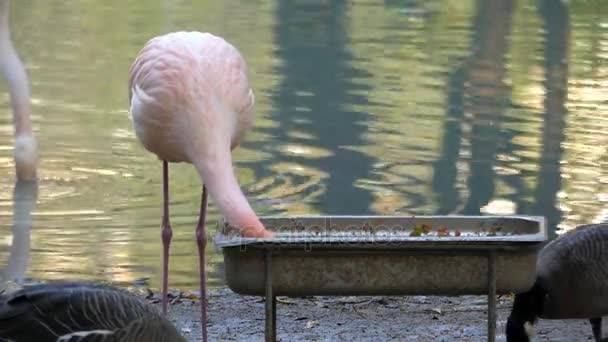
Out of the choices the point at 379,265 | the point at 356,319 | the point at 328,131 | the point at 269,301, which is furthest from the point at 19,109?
the point at 379,265

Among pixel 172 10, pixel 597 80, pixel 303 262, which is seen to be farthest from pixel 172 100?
pixel 172 10

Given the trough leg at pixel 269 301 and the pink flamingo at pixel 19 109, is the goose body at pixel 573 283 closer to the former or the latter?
the trough leg at pixel 269 301

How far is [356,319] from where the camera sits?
6.82 metres

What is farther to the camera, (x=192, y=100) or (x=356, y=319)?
(x=356, y=319)

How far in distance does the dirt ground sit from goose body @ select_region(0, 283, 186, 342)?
5.31 feet

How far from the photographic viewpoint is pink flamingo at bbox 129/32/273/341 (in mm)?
5672

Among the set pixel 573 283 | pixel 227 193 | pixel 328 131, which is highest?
pixel 227 193

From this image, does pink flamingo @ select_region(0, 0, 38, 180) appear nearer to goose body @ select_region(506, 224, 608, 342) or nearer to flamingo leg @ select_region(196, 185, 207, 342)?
flamingo leg @ select_region(196, 185, 207, 342)

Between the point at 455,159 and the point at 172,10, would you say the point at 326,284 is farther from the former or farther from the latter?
the point at 172,10

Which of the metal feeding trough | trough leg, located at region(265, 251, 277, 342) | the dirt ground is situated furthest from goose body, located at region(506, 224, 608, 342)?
trough leg, located at region(265, 251, 277, 342)

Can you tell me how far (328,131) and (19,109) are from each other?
299 centimetres

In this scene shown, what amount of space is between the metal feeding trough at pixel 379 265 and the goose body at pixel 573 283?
2.01ft

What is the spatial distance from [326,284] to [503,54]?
37.6 feet

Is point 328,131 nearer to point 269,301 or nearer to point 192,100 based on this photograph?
point 192,100
